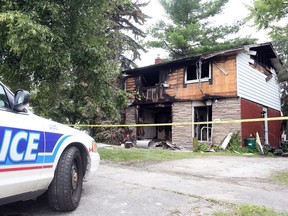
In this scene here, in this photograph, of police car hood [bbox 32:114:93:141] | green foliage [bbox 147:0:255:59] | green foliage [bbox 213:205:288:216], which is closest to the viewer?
police car hood [bbox 32:114:93:141]

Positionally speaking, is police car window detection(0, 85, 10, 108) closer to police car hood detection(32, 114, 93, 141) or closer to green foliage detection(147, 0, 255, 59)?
police car hood detection(32, 114, 93, 141)

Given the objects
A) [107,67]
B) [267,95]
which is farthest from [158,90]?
[107,67]

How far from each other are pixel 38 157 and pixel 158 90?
55.8 feet

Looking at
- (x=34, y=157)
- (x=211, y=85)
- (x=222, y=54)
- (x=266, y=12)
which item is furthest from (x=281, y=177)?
(x=222, y=54)

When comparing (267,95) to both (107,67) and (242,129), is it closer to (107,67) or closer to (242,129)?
(242,129)

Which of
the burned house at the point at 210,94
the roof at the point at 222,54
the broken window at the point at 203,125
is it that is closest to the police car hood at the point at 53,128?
the burned house at the point at 210,94

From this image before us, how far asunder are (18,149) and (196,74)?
16.4 meters

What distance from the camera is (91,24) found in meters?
9.88

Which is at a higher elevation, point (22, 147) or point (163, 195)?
point (22, 147)

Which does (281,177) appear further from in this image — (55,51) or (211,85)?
(211,85)

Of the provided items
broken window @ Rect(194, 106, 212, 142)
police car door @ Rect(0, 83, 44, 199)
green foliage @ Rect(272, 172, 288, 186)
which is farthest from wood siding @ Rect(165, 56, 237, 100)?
police car door @ Rect(0, 83, 44, 199)

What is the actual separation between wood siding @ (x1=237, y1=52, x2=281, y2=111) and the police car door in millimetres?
14739

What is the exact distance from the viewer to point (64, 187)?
3521 mm

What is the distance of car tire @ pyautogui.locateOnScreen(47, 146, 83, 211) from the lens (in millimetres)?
3508
